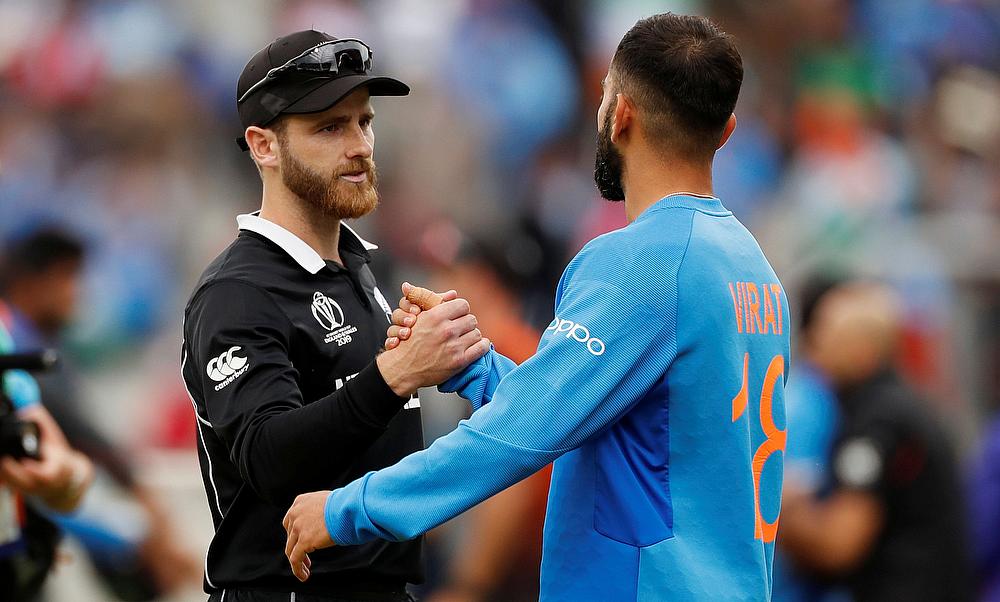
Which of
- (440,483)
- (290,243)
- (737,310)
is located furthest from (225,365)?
(737,310)

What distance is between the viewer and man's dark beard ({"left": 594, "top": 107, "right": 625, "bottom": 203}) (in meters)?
2.68

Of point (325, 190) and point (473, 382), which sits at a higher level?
point (325, 190)

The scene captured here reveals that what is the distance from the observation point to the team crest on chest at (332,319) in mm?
2932

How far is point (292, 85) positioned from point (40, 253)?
393cm

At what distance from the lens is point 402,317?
2.80 m

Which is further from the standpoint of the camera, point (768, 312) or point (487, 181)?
point (487, 181)

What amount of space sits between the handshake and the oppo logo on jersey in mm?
353

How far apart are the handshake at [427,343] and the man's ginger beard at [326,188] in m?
0.34

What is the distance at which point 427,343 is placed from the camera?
273cm

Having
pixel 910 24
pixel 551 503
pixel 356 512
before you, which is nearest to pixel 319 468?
pixel 356 512

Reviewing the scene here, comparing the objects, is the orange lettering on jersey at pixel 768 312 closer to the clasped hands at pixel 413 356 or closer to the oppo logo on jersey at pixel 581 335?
the oppo logo on jersey at pixel 581 335

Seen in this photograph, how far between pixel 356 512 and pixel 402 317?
0.50m

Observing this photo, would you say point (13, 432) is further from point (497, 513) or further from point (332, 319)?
point (497, 513)

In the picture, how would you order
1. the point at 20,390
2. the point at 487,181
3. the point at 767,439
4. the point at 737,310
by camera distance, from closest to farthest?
the point at 737,310 → the point at 767,439 → the point at 20,390 → the point at 487,181
